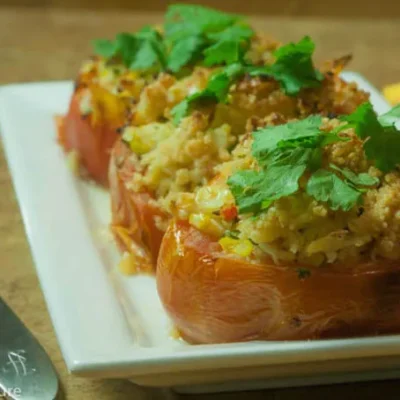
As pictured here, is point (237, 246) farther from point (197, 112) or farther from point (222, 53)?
point (222, 53)

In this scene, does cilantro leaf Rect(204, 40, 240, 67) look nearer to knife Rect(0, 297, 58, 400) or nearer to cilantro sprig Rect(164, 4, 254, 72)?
cilantro sprig Rect(164, 4, 254, 72)

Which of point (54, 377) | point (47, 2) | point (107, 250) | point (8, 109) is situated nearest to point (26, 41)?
point (47, 2)

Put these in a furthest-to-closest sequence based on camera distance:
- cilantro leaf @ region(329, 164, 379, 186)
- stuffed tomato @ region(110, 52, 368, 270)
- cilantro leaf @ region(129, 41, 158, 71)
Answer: cilantro leaf @ region(129, 41, 158, 71)
stuffed tomato @ region(110, 52, 368, 270)
cilantro leaf @ region(329, 164, 379, 186)

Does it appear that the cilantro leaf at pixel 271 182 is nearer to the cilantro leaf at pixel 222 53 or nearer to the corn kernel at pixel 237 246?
the corn kernel at pixel 237 246

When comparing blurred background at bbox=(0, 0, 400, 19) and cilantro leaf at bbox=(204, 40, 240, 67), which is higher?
cilantro leaf at bbox=(204, 40, 240, 67)

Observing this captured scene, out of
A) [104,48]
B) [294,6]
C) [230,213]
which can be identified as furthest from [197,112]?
[294,6]

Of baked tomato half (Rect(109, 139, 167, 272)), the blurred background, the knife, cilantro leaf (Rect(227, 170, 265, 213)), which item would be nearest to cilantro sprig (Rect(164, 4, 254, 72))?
baked tomato half (Rect(109, 139, 167, 272))
